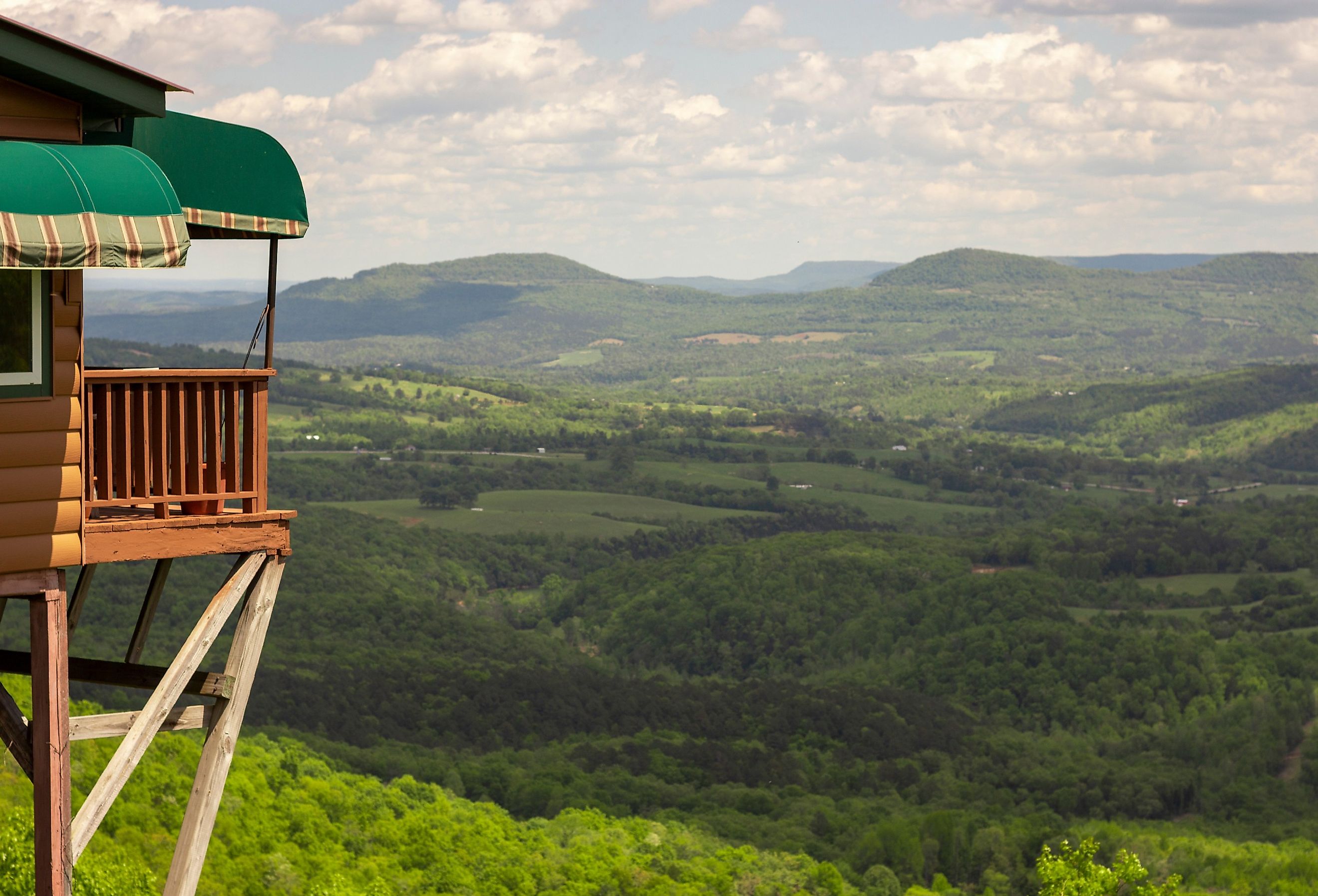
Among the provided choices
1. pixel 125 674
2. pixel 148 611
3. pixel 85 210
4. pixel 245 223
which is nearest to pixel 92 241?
pixel 85 210

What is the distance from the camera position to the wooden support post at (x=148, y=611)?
16031mm

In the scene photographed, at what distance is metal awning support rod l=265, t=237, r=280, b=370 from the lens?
47.5ft

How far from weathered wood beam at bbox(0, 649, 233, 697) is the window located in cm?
377

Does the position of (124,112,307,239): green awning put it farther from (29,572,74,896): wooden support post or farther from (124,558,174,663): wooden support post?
(29,572,74,896): wooden support post

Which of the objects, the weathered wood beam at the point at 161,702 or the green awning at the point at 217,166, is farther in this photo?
the green awning at the point at 217,166

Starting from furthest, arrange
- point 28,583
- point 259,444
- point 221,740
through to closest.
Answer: point 221,740
point 259,444
point 28,583

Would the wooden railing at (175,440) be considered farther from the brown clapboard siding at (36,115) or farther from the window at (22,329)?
the brown clapboard siding at (36,115)

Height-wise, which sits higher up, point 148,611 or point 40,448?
point 40,448

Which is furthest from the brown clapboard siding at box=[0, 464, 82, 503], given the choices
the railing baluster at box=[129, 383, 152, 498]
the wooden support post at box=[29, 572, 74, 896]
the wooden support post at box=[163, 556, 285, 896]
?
the wooden support post at box=[163, 556, 285, 896]

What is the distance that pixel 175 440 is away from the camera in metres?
14.3

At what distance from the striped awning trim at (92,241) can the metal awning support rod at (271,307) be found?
197 cm

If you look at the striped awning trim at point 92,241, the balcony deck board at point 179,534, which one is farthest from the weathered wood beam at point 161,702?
the striped awning trim at point 92,241

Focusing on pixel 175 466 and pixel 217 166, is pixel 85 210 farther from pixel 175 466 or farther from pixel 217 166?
pixel 217 166

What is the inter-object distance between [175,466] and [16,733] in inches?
109
